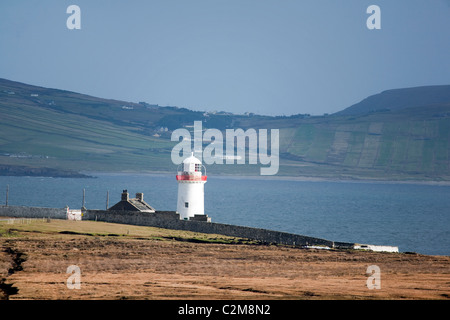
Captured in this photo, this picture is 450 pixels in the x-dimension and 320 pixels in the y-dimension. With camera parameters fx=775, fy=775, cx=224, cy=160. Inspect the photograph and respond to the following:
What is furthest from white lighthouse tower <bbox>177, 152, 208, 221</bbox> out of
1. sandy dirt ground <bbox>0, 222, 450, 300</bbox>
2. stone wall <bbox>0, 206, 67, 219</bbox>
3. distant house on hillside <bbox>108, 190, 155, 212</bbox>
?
stone wall <bbox>0, 206, 67, 219</bbox>

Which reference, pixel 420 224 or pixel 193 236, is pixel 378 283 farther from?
pixel 420 224

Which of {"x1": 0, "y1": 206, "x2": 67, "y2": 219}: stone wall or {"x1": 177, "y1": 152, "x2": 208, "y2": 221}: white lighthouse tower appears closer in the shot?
{"x1": 0, "y1": 206, "x2": 67, "y2": 219}: stone wall

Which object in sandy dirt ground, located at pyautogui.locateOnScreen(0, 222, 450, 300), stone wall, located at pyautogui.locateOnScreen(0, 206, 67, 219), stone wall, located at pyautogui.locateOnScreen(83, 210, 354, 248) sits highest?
stone wall, located at pyautogui.locateOnScreen(0, 206, 67, 219)

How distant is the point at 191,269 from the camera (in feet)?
97.8

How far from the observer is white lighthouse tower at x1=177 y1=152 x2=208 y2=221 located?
47.3 m

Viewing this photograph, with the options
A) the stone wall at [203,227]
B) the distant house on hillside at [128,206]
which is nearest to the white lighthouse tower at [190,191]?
the stone wall at [203,227]

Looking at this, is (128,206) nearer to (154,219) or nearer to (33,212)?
(154,219)

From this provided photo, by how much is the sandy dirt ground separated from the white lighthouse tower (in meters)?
6.07

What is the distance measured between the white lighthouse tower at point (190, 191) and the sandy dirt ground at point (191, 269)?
19.9 feet

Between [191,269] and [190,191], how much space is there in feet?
59.0

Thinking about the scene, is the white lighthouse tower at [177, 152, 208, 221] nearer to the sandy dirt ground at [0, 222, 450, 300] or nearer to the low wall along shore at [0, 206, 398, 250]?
the low wall along shore at [0, 206, 398, 250]

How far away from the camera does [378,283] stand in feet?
86.9
